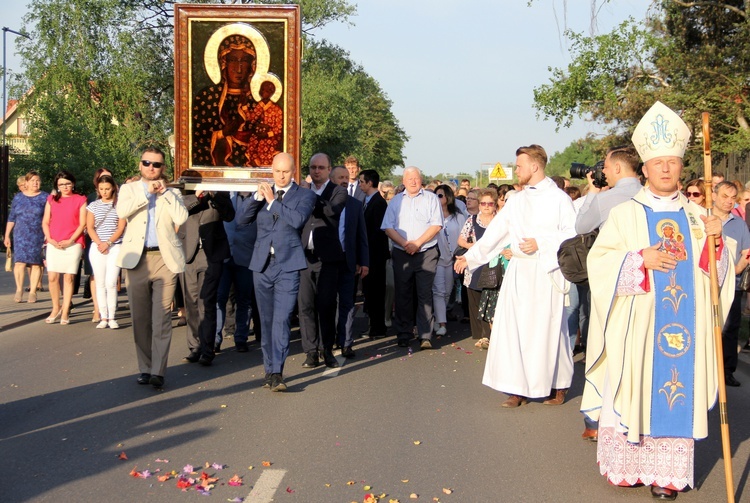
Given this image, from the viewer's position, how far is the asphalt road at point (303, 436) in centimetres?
594

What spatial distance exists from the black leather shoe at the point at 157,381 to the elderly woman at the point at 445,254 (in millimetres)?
4668

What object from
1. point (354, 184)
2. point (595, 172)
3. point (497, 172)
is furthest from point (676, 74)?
point (595, 172)

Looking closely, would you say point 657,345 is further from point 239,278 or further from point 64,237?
point 64,237

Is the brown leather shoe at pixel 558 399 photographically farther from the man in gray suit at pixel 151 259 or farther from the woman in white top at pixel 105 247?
the woman in white top at pixel 105 247

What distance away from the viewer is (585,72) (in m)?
33.5

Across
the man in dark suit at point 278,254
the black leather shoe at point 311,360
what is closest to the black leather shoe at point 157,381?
the man in dark suit at point 278,254

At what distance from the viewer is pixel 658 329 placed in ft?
19.2

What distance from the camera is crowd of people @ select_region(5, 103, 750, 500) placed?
19.2 ft

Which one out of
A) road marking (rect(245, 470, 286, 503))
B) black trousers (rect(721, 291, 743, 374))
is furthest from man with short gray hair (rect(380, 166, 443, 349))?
A: road marking (rect(245, 470, 286, 503))

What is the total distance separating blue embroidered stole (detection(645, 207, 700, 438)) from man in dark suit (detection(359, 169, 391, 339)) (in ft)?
23.8

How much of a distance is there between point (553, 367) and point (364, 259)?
12.0 ft

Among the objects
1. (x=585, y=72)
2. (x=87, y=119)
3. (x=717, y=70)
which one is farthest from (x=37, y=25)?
(x=717, y=70)

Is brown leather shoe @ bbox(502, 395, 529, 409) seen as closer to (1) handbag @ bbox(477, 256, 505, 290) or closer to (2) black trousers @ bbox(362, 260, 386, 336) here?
(1) handbag @ bbox(477, 256, 505, 290)

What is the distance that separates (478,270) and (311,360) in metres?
2.91
